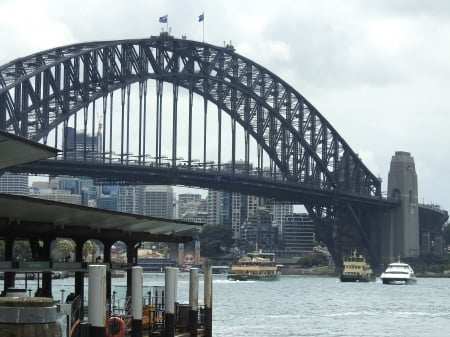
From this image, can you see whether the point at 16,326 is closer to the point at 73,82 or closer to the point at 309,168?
the point at 73,82

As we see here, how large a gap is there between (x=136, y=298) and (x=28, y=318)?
42.0 feet

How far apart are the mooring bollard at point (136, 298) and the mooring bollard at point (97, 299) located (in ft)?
10.2

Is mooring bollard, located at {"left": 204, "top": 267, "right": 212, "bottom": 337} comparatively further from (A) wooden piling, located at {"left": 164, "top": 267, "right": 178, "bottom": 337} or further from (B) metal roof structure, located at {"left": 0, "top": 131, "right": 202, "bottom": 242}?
(A) wooden piling, located at {"left": 164, "top": 267, "right": 178, "bottom": 337}

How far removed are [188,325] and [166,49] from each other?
285ft

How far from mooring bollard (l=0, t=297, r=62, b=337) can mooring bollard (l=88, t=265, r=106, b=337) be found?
28.6 ft

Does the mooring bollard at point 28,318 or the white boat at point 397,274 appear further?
the white boat at point 397,274

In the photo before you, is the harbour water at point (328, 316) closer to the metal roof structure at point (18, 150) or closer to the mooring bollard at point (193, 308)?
the mooring bollard at point (193, 308)

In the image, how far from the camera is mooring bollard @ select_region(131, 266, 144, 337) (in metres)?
23.8

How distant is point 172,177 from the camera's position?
11444 centimetres

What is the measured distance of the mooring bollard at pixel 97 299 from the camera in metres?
20.2

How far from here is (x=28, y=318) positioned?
1123 cm

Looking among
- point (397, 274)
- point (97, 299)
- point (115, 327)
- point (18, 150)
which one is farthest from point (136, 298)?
point (397, 274)

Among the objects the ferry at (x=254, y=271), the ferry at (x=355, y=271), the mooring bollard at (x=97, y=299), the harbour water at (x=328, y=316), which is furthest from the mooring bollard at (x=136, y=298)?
the ferry at (x=254, y=271)

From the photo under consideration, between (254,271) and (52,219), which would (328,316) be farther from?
(254,271)
